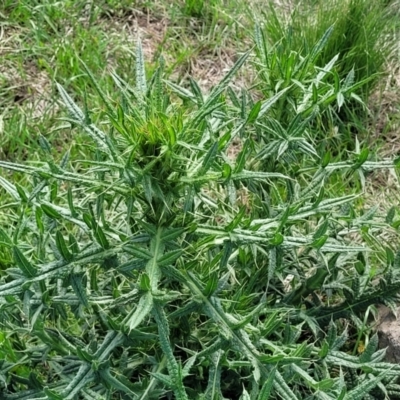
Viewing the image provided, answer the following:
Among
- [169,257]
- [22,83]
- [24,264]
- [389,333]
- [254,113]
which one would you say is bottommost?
[22,83]

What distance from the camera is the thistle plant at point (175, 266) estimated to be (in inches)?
55.1

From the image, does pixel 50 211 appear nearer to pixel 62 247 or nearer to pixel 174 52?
pixel 62 247

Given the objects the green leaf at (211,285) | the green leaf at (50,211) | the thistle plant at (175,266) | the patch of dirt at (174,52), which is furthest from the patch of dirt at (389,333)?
the patch of dirt at (174,52)

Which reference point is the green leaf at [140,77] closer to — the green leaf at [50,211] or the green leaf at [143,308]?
the green leaf at [50,211]

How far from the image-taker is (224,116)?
5.52 ft

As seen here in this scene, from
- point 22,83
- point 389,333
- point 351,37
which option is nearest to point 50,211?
point 389,333

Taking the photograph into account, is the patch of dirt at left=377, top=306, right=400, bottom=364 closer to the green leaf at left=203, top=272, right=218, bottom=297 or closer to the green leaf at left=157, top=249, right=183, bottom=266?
the green leaf at left=203, top=272, right=218, bottom=297

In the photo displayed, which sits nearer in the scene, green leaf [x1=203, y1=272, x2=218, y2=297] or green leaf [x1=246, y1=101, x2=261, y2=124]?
green leaf [x1=203, y1=272, x2=218, y2=297]

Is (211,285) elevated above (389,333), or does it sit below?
above

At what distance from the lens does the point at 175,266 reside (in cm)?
153

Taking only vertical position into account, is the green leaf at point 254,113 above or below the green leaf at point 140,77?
below

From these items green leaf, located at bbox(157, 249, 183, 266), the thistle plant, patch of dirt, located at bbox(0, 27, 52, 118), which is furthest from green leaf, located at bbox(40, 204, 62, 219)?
patch of dirt, located at bbox(0, 27, 52, 118)

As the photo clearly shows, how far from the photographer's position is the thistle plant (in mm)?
1398

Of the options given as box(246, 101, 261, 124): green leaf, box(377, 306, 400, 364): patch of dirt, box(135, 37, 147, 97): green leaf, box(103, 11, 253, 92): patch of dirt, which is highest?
box(135, 37, 147, 97): green leaf
